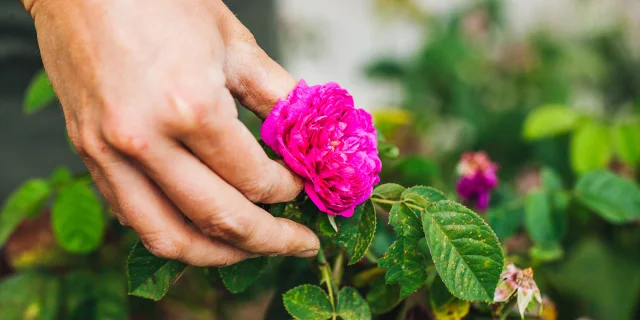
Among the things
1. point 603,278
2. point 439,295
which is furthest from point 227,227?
point 603,278

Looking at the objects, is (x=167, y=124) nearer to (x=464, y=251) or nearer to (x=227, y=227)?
(x=227, y=227)

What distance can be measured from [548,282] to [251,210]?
63cm

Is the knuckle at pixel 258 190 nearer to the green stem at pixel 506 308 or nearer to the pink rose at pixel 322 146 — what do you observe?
the pink rose at pixel 322 146

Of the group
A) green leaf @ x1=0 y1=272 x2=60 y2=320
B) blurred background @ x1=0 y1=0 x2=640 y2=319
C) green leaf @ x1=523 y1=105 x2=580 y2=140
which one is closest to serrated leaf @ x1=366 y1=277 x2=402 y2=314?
blurred background @ x1=0 y1=0 x2=640 y2=319

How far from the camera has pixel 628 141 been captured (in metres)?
1.06

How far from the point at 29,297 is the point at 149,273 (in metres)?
0.39

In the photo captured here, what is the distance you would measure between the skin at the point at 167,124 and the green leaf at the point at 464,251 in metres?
0.15

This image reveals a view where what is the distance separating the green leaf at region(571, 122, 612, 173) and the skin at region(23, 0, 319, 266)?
0.78 metres

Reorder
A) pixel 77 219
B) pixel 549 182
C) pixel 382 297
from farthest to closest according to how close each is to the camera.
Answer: pixel 549 182 → pixel 77 219 → pixel 382 297

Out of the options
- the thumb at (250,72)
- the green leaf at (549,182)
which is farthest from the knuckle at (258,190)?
the green leaf at (549,182)

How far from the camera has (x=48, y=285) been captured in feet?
2.81

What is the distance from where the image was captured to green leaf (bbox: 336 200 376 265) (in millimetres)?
547

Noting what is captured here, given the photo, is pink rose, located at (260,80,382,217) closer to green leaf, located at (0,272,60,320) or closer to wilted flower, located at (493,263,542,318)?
wilted flower, located at (493,263,542,318)

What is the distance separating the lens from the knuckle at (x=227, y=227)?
18.0 inches
